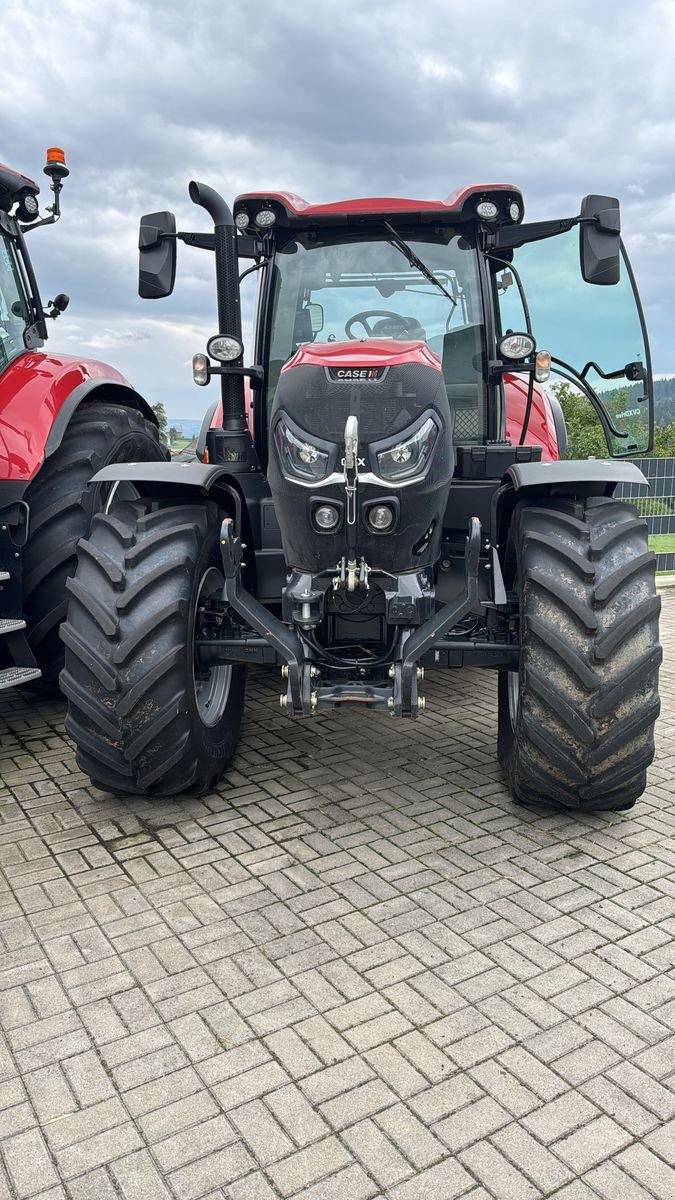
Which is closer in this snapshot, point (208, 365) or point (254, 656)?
point (254, 656)

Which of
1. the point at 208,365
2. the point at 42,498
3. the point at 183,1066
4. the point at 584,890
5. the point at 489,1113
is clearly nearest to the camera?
the point at 489,1113

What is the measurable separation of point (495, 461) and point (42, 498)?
2.31m

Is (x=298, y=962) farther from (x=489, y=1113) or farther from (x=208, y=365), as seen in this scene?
(x=208, y=365)

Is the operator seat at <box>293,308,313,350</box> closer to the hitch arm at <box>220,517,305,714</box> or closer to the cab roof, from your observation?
the cab roof

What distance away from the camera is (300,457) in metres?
3.31

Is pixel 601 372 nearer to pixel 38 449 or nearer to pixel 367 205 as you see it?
pixel 367 205

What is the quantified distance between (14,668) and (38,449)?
1103 mm

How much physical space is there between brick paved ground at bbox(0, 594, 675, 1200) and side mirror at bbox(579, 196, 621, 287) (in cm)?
224

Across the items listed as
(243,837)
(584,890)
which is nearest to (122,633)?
(243,837)

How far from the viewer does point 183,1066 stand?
2.28 m

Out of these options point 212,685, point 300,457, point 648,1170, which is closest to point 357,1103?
point 648,1170

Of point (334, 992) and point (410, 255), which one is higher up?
point (410, 255)

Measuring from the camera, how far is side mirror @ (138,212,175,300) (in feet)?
13.2

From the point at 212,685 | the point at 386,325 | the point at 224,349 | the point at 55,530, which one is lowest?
the point at 212,685
